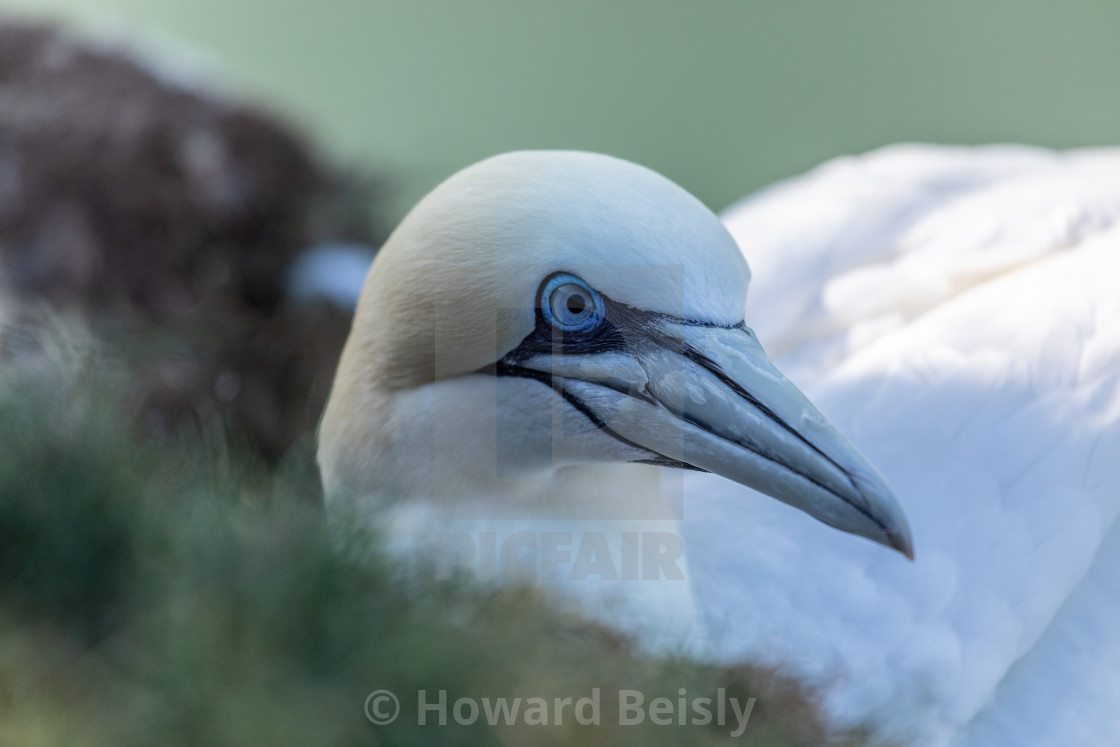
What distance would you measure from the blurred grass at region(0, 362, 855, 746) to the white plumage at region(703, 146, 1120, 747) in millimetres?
654

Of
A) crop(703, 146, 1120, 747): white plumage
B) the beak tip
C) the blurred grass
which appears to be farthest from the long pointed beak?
the blurred grass

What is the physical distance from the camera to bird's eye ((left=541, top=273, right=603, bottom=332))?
1147 mm

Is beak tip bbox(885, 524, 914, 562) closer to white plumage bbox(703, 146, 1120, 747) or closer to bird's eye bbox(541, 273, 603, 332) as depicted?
white plumage bbox(703, 146, 1120, 747)

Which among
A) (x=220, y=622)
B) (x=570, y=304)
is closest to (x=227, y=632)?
(x=220, y=622)

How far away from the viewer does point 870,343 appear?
74.8 inches

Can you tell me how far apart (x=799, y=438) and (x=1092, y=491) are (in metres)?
0.78

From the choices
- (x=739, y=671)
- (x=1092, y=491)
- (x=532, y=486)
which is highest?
(x=739, y=671)

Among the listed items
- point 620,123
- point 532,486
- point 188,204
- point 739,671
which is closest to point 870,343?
point 532,486

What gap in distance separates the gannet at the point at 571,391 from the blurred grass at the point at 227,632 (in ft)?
0.82

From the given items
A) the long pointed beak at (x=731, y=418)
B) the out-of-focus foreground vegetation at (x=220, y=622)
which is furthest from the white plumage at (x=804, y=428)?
the out-of-focus foreground vegetation at (x=220, y=622)

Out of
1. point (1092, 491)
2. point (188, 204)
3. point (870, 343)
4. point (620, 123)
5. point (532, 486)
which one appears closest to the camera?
point (532, 486)

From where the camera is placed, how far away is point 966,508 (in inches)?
62.5

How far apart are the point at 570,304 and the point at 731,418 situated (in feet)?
0.71

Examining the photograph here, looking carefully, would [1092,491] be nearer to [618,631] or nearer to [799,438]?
[799,438]
